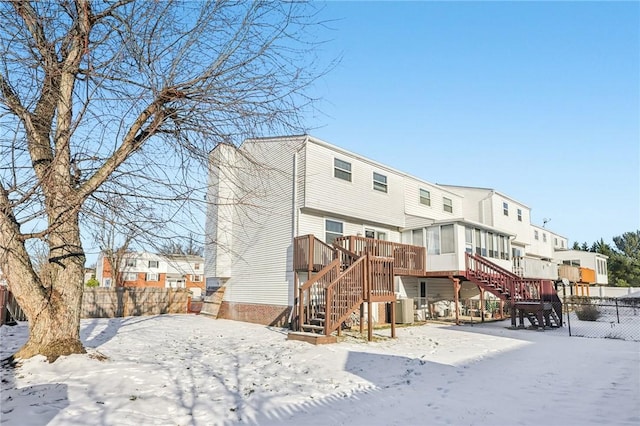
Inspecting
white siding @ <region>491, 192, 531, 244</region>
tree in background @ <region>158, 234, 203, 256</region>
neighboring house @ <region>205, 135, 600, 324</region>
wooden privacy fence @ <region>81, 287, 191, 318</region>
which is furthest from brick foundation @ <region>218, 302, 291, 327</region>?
white siding @ <region>491, 192, 531, 244</region>

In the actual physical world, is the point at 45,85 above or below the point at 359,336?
above

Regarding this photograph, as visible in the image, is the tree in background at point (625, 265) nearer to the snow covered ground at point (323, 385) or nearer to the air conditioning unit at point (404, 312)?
the air conditioning unit at point (404, 312)

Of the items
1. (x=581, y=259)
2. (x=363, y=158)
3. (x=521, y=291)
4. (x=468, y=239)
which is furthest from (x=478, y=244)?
(x=581, y=259)

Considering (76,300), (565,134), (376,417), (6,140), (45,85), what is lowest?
(376,417)

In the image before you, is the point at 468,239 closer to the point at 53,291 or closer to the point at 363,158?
the point at 363,158

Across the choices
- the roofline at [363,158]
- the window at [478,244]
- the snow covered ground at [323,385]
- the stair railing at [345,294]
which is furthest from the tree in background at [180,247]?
the window at [478,244]

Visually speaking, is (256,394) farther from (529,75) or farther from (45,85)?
(529,75)

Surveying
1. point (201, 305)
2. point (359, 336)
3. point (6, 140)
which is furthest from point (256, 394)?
point (201, 305)

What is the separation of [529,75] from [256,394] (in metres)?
12.2

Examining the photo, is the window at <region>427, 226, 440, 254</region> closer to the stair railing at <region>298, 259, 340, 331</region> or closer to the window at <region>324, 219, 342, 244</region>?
the window at <region>324, 219, 342, 244</region>

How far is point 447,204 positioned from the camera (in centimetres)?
2327

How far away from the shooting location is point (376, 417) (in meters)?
5.33

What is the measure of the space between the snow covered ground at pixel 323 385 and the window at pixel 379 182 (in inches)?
359

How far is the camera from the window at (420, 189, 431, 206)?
21.2 metres
